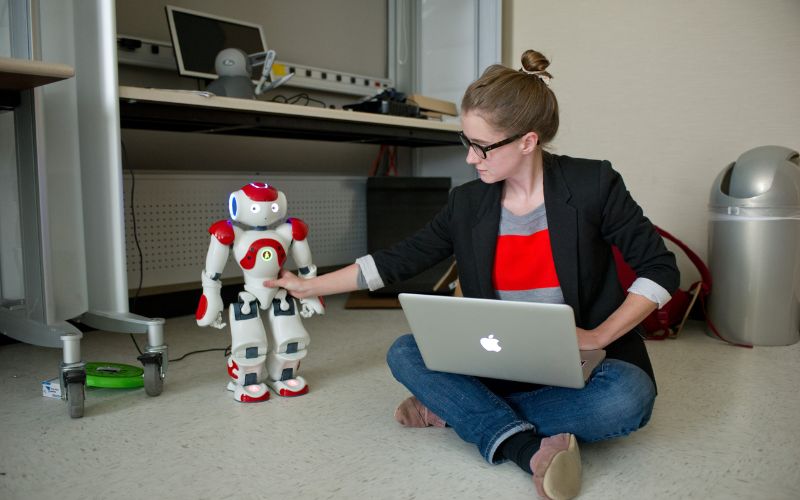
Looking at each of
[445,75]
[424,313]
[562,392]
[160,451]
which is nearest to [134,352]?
[160,451]

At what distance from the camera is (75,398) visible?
1501 millimetres

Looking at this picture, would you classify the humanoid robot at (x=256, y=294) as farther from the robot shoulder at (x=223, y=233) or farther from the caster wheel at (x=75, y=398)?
the caster wheel at (x=75, y=398)

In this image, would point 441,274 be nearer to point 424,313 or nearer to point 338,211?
point 338,211

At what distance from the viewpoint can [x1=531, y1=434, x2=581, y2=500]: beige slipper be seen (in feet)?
3.65

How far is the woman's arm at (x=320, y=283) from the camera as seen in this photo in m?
1.52

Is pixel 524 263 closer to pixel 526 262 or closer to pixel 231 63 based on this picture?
pixel 526 262

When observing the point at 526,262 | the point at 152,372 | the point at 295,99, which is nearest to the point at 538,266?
the point at 526,262

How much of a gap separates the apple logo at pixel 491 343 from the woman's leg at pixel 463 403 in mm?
127

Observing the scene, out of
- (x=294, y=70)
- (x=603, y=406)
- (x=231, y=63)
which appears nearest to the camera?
(x=603, y=406)

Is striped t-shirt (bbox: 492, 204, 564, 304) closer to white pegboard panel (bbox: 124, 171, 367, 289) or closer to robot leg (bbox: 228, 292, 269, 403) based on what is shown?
robot leg (bbox: 228, 292, 269, 403)

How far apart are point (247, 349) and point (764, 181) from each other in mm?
1632

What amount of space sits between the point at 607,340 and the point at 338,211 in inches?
81.6

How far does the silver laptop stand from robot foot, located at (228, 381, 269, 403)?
491mm

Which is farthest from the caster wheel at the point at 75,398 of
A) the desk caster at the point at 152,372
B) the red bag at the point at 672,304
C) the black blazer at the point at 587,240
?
the red bag at the point at 672,304
